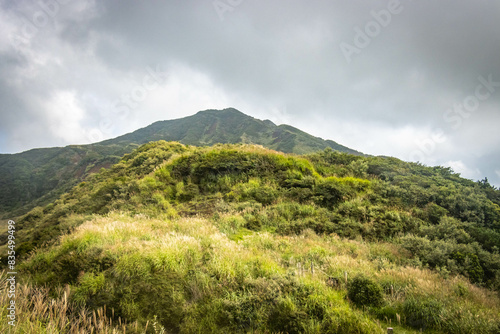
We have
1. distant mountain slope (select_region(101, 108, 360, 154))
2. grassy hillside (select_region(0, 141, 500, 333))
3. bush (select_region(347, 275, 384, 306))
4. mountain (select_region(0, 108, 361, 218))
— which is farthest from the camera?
distant mountain slope (select_region(101, 108, 360, 154))

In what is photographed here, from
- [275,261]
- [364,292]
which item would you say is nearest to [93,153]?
[275,261]

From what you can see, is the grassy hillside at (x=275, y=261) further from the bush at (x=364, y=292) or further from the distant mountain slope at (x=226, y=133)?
the distant mountain slope at (x=226, y=133)

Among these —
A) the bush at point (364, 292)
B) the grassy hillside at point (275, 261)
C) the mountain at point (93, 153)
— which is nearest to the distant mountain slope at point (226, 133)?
the mountain at point (93, 153)

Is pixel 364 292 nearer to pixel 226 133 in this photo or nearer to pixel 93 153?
pixel 93 153

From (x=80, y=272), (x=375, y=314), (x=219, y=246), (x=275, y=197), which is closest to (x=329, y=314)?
(x=375, y=314)

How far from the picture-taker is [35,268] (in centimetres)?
527

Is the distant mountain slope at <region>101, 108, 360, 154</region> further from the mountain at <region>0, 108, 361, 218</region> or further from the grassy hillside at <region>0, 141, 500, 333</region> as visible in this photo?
the grassy hillside at <region>0, 141, 500, 333</region>

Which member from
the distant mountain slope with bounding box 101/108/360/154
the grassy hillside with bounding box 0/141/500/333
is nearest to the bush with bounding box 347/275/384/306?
the grassy hillside with bounding box 0/141/500/333

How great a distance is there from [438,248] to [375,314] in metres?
4.37

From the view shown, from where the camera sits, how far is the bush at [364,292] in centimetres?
403

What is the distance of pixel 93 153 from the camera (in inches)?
3231

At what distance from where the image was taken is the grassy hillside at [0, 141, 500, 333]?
350 cm

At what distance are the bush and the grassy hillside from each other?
0.02m

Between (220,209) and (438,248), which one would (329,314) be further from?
(220,209)
